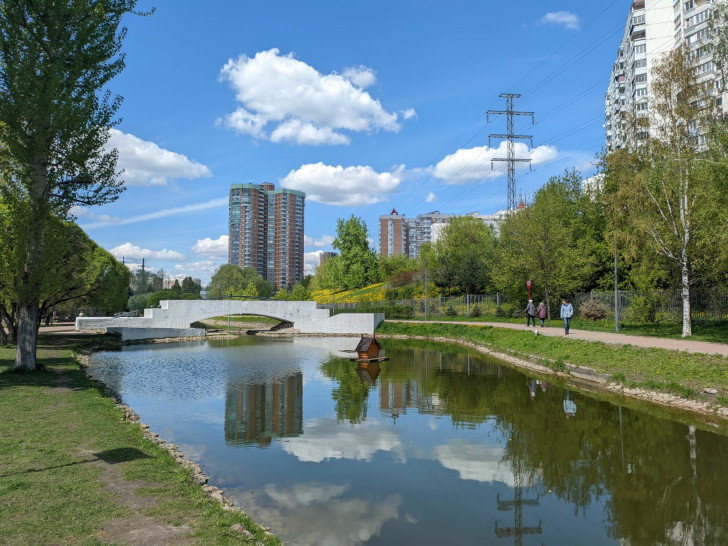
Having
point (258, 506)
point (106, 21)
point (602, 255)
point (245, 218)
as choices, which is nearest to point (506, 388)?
point (258, 506)

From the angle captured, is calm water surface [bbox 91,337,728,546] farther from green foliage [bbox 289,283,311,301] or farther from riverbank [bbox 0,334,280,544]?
green foliage [bbox 289,283,311,301]

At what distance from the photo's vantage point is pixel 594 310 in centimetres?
3612

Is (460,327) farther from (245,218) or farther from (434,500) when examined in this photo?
(245,218)

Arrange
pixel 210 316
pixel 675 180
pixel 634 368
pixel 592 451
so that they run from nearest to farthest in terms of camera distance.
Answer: pixel 592 451
pixel 634 368
pixel 675 180
pixel 210 316

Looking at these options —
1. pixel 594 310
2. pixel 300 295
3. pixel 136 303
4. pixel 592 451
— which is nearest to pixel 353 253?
pixel 300 295

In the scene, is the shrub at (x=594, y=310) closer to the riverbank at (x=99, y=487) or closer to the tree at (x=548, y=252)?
the tree at (x=548, y=252)

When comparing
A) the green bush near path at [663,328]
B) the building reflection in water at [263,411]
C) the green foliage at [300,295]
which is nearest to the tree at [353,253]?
the green foliage at [300,295]

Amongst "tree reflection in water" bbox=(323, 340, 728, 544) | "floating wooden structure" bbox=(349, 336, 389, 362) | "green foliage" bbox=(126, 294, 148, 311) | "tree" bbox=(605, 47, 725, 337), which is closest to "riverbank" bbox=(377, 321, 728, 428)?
"tree reflection in water" bbox=(323, 340, 728, 544)

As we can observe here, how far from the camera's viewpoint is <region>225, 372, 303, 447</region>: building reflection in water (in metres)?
12.8

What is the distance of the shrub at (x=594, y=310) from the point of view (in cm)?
3578

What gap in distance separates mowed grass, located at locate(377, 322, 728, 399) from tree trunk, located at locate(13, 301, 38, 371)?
2209 centimetres

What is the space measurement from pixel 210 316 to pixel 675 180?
43.2m

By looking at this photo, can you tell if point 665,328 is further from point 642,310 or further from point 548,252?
point 548,252

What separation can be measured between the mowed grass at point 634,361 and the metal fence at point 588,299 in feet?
30.7
